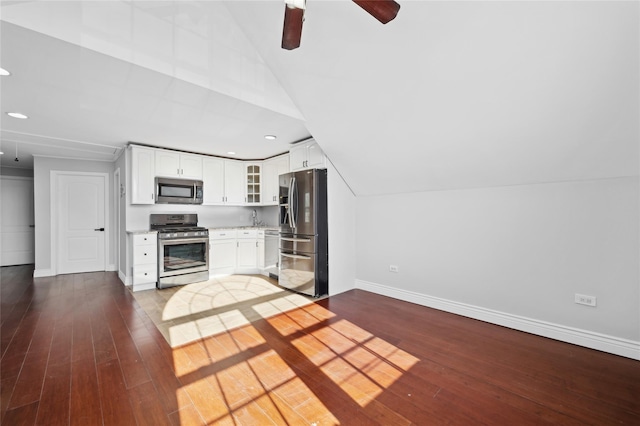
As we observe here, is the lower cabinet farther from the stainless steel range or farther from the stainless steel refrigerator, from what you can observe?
the stainless steel refrigerator

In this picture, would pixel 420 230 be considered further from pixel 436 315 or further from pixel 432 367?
pixel 432 367

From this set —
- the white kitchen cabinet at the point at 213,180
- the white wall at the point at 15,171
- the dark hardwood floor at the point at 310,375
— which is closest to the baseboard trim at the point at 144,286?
the dark hardwood floor at the point at 310,375

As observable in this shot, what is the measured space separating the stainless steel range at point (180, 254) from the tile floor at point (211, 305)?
6.6 inches

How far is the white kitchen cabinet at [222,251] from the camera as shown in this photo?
503 centimetres

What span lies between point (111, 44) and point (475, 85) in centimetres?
280

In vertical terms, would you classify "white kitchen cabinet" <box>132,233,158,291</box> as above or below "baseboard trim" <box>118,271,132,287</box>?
above

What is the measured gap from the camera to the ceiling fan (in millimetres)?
1336

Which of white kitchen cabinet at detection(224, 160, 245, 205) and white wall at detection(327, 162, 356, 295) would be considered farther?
white kitchen cabinet at detection(224, 160, 245, 205)

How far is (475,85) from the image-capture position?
218cm

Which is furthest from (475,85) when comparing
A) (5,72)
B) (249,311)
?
(5,72)

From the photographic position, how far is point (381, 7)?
1.36 m

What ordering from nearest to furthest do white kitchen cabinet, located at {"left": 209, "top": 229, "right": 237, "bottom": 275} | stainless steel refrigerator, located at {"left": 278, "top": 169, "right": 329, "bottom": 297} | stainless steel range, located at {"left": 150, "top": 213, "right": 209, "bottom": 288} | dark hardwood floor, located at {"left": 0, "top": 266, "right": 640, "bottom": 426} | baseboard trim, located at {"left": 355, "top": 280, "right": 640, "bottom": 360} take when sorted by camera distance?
1. dark hardwood floor, located at {"left": 0, "top": 266, "right": 640, "bottom": 426}
2. baseboard trim, located at {"left": 355, "top": 280, "right": 640, "bottom": 360}
3. stainless steel refrigerator, located at {"left": 278, "top": 169, "right": 329, "bottom": 297}
4. stainless steel range, located at {"left": 150, "top": 213, "right": 209, "bottom": 288}
5. white kitchen cabinet, located at {"left": 209, "top": 229, "right": 237, "bottom": 275}

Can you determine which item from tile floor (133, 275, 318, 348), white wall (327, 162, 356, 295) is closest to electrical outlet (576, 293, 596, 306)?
white wall (327, 162, 356, 295)

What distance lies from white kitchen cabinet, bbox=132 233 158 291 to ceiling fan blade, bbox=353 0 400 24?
4.49 metres
